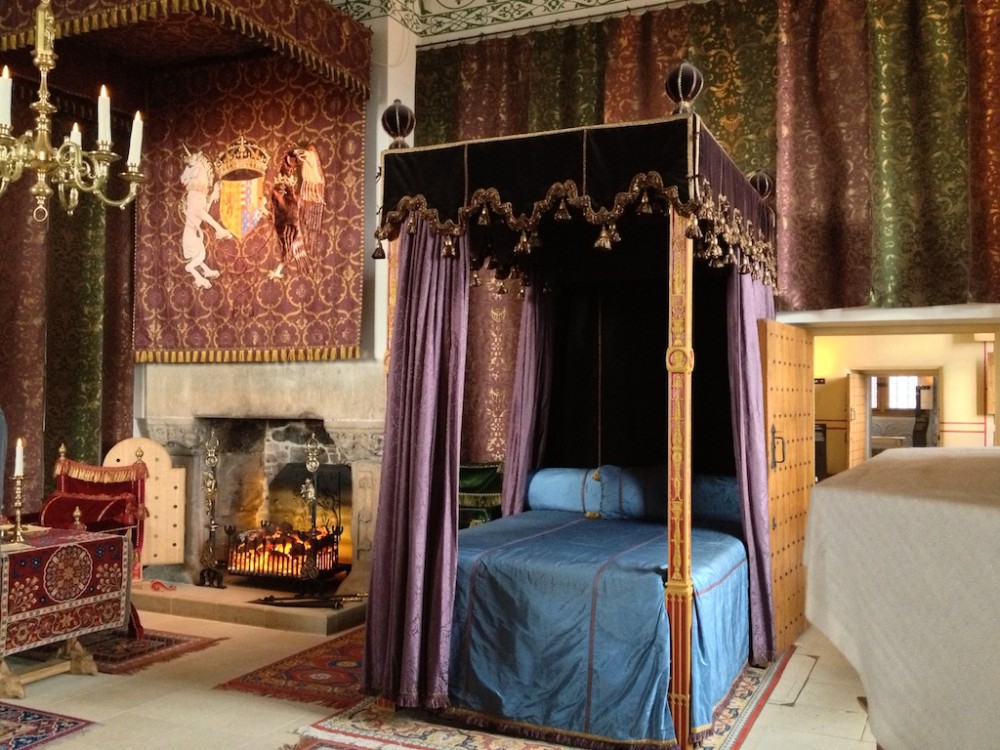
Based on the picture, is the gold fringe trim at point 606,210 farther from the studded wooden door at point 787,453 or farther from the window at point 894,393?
the window at point 894,393

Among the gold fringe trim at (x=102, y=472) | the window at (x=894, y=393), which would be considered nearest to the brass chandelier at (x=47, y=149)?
the gold fringe trim at (x=102, y=472)

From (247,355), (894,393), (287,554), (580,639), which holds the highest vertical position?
(247,355)

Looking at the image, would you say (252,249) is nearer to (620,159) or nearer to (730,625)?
(620,159)

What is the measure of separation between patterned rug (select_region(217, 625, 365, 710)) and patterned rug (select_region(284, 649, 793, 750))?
0.65 ft

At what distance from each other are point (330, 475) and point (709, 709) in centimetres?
395

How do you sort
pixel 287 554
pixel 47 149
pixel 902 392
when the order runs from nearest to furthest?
pixel 47 149 < pixel 287 554 < pixel 902 392

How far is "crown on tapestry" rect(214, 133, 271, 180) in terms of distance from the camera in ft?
21.8

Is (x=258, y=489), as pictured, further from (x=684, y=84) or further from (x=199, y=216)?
(x=684, y=84)

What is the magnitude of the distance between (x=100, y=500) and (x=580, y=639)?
11.1 feet

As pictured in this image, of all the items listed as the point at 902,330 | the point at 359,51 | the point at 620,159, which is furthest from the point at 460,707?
the point at 359,51

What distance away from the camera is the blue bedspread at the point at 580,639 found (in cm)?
368

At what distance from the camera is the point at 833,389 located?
11781mm

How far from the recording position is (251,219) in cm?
669

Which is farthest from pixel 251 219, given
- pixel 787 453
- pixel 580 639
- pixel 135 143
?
pixel 580 639
